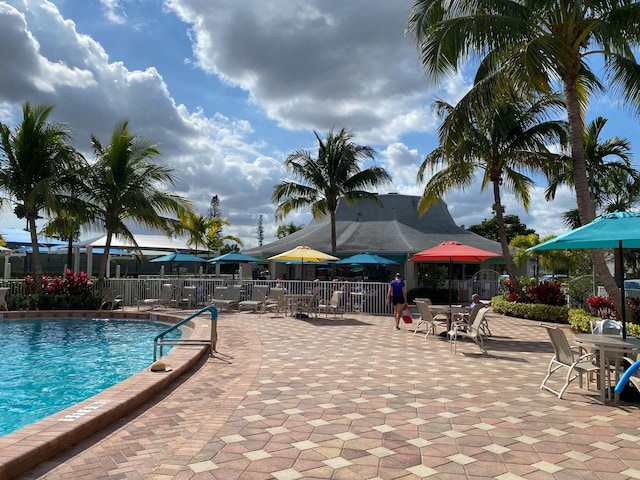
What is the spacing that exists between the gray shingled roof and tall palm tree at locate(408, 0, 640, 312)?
13.4 meters

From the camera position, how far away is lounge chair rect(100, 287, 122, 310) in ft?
53.8

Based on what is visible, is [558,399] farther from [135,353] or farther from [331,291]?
[331,291]

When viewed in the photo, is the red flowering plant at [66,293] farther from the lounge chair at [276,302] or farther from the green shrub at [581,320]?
the green shrub at [581,320]

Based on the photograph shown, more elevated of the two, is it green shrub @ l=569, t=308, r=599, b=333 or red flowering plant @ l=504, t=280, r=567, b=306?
red flowering plant @ l=504, t=280, r=567, b=306

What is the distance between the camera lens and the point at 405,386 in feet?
21.3

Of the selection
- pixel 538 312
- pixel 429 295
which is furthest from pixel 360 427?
pixel 429 295

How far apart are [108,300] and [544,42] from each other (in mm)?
14876

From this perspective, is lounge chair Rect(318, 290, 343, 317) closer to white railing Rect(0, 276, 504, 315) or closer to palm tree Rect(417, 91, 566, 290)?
white railing Rect(0, 276, 504, 315)

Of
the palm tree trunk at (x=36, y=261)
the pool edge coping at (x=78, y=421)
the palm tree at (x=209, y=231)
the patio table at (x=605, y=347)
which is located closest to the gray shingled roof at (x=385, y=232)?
the palm tree at (x=209, y=231)

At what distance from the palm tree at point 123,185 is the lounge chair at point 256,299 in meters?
4.97

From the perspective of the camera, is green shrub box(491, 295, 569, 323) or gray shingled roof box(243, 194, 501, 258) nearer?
green shrub box(491, 295, 569, 323)

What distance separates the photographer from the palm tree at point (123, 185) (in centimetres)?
1803

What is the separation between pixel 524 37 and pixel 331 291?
33.8ft

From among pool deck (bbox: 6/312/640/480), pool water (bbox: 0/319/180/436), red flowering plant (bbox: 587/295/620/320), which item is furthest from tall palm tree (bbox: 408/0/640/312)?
pool water (bbox: 0/319/180/436)
